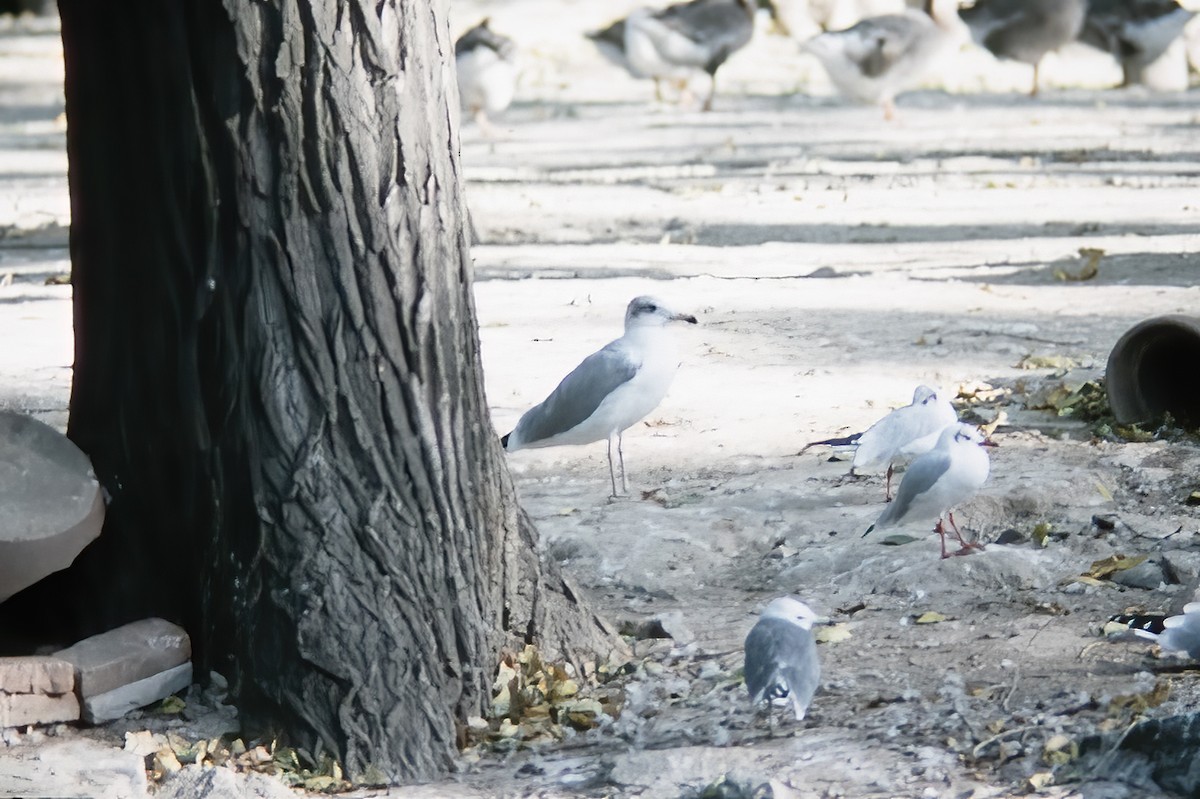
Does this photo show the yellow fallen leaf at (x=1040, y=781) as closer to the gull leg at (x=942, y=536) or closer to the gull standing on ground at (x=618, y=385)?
the gull leg at (x=942, y=536)

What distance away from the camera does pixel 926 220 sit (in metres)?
13.0

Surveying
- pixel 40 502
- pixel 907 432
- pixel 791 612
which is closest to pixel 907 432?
pixel 907 432

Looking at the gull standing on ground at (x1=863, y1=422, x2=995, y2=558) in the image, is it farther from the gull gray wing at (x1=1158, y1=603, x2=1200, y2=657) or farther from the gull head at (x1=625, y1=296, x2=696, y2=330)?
the gull head at (x1=625, y1=296, x2=696, y2=330)

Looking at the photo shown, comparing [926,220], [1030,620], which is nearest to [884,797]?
[1030,620]

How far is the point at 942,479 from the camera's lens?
5090 millimetres

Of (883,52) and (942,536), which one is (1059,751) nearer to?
(942,536)

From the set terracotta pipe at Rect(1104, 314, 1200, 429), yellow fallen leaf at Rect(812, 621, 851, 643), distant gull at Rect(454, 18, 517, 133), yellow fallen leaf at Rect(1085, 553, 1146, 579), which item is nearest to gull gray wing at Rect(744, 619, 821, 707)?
yellow fallen leaf at Rect(812, 621, 851, 643)

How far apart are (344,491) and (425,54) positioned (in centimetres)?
108

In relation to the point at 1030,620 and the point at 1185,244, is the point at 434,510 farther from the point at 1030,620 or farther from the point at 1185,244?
the point at 1185,244

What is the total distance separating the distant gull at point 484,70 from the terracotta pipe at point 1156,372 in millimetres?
12947

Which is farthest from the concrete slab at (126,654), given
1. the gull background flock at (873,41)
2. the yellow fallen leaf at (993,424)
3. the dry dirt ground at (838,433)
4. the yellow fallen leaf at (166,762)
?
the gull background flock at (873,41)

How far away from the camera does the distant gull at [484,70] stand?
63.1ft

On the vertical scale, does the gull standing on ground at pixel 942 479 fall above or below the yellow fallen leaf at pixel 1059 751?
above

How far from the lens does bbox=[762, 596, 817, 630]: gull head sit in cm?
433
